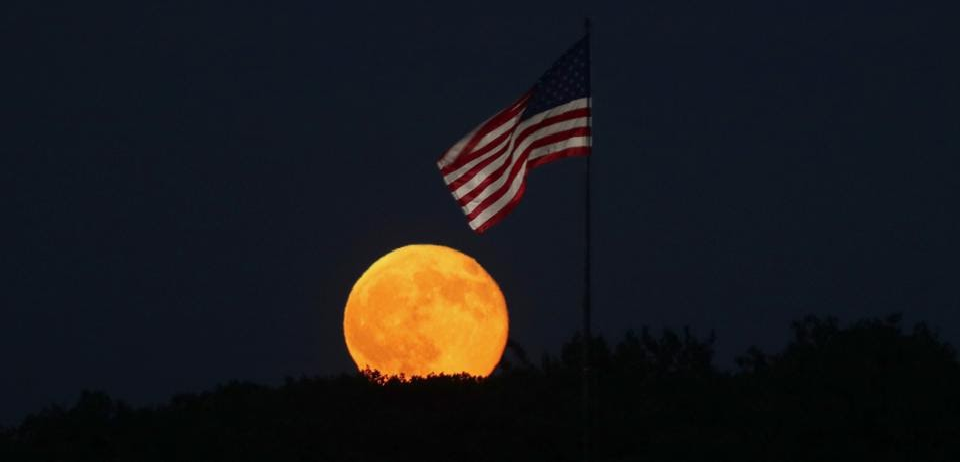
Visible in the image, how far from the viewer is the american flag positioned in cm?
2394

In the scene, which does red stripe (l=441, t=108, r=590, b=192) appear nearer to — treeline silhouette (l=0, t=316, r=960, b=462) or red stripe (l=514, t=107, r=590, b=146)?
red stripe (l=514, t=107, r=590, b=146)

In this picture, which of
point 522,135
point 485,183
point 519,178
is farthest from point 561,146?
point 485,183

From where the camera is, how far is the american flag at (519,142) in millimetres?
23938

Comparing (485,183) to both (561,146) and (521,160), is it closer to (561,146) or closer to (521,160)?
(521,160)

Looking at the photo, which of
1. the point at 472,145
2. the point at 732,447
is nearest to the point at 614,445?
the point at 732,447

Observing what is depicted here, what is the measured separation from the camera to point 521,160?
24078 mm

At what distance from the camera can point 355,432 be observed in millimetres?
31312

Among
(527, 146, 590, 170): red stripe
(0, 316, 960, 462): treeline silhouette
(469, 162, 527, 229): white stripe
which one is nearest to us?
(527, 146, 590, 170): red stripe

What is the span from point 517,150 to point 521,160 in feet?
0.61

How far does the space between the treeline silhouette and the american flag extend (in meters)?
7.13

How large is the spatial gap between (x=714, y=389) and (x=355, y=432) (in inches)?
333

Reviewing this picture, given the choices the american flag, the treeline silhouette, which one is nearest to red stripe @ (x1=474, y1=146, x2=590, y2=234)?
the american flag

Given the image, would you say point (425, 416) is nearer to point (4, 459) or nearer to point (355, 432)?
point (355, 432)

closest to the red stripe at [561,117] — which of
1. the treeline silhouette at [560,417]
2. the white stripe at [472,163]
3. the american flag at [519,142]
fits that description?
the american flag at [519,142]
